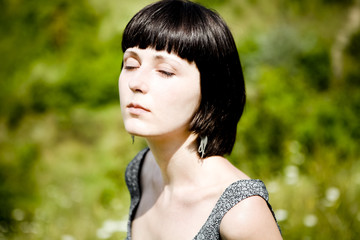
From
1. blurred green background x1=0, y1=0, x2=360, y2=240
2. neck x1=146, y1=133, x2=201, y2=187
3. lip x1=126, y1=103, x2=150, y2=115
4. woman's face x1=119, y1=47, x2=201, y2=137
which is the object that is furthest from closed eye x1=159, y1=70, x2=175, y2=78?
blurred green background x1=0, y1=0, x2=360, y2=240

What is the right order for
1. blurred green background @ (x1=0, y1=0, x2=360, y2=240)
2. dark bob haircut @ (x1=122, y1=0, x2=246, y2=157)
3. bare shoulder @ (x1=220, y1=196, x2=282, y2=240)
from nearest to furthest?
1. bare shoulder @ (x1=220, y1=196, x2=282, y2=240)
2. dark bob haircut @ (x1=122, y1=0, x2=246, y2=157)
3. blurred green background @ (x1=0, y1=0, x2=360, y2=240)

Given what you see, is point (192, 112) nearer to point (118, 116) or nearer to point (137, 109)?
point (137, 109)

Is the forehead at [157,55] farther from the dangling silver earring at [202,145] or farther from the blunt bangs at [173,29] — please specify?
the dangling silver earring at [202,145]

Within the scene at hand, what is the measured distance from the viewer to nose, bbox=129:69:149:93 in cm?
156

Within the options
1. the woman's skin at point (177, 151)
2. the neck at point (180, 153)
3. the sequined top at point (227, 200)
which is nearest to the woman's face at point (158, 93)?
the woman's skin at point (177, 151)

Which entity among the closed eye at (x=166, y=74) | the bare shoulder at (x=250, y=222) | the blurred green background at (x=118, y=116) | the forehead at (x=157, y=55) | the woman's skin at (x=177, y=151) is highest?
the blurred green background at (x=118, y=116)

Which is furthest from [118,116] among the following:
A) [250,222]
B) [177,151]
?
[250,222]

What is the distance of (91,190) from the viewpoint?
5.71 metres

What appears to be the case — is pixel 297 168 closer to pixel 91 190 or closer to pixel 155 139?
pixel 91 190

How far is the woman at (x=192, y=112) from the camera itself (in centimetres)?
155

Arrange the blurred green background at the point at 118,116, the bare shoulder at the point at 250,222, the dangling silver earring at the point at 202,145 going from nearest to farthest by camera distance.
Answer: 1. the bare shoulder at the point at 250,222
2. the dangling silver earring at the point at 202,145
3. the blurred green background at the point at 118,116

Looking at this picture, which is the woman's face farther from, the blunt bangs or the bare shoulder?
the bare shoulder

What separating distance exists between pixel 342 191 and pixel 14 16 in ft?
23.9

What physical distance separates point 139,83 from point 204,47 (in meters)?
0.28
